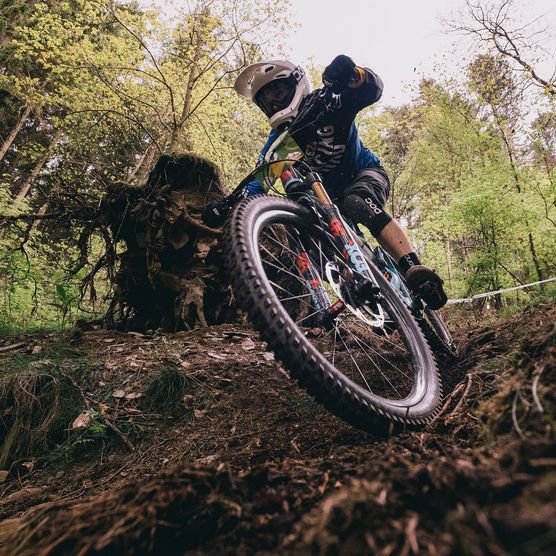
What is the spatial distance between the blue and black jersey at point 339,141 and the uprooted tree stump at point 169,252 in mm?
1311

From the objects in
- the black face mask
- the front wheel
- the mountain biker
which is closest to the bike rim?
the front wheel

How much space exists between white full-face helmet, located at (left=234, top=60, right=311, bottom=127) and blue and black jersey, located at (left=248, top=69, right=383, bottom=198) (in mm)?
127

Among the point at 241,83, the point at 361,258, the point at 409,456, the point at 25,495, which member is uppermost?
the point at 241,83

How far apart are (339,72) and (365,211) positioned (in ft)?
3.00

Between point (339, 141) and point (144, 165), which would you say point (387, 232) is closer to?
point (339, 141)

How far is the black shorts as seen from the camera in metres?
2.59

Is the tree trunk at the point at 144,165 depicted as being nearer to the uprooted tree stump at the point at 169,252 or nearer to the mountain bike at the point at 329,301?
the uprooted tree stump at the point at 169,252

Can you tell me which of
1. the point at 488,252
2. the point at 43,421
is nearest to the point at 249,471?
the point at 43,421

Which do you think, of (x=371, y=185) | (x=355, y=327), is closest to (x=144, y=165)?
(x=371, y=185)

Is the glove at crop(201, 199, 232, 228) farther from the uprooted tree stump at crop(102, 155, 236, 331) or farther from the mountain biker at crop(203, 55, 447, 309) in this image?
the uprooted tree stump at crop(102, 155, 236, 331)

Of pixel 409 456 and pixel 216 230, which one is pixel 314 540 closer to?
pixel 409 456

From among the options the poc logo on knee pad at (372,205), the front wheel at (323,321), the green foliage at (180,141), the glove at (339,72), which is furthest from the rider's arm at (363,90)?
the green foliage at (180,141)

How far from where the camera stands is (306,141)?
2.58 metres

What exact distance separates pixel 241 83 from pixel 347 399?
9.10ft
